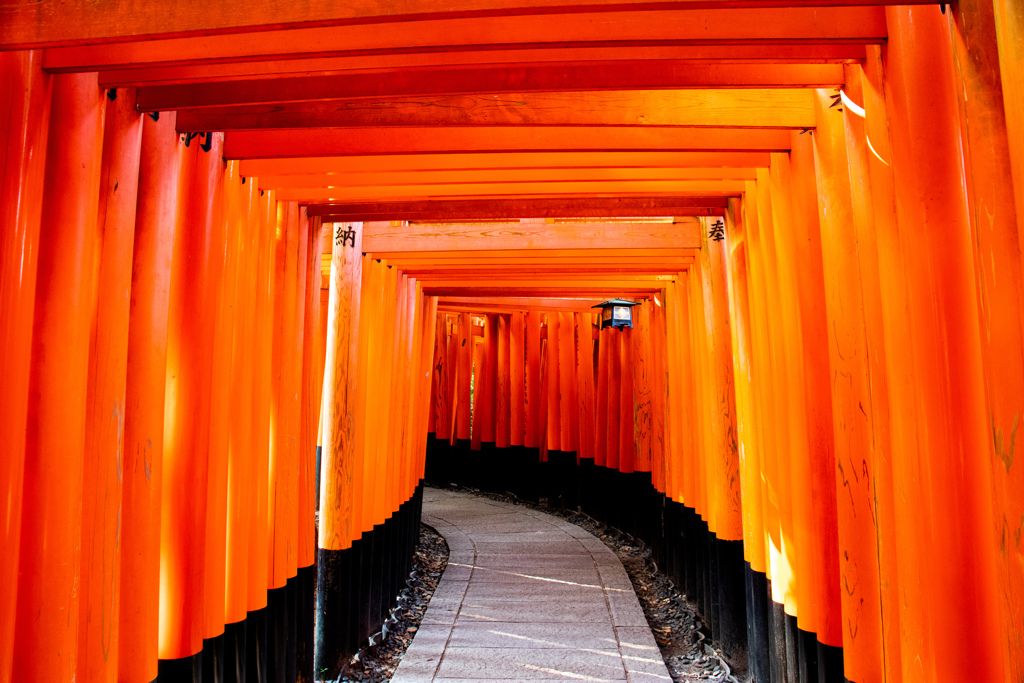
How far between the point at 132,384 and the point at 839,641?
3.43 metres

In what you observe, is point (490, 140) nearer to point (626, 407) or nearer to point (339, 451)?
point (339, 451)

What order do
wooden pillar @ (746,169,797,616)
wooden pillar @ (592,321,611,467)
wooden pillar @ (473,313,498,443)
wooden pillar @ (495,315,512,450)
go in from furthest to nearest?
wooden pillar @ (473,313,498,443), wooden pillar @ (495,315,512,450), wooden pillar @ (592,321,611,467), wooden pillar @ (746,169,797,616)

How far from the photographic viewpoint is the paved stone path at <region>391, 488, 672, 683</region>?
5.82m

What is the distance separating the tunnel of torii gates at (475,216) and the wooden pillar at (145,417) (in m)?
0.01

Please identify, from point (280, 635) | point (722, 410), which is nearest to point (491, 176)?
point (722, 410)

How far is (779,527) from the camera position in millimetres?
4051

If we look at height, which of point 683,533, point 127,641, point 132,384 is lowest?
point 683,533

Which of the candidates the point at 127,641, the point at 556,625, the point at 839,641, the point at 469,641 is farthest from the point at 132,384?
the point at 556,625

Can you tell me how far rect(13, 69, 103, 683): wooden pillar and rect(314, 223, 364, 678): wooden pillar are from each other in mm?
3627

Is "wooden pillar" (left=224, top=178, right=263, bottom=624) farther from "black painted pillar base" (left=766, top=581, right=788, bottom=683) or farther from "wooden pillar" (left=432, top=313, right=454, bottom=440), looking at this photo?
"wooden pillar" (left=432, top=313, right=454, bottom=440)

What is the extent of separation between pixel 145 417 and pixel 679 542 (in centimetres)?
638

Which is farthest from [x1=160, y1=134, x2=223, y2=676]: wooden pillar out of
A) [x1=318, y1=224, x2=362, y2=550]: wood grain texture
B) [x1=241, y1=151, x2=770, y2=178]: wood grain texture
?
[x1=318, y1=224, x2=362, y2=550]: wood grain texture

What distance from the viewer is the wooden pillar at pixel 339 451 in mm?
5969

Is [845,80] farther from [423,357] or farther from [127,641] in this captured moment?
[423,357]
